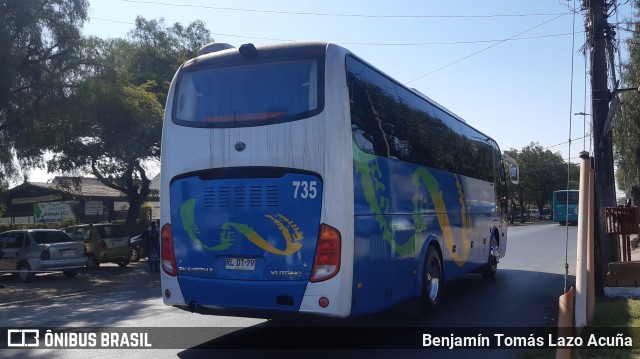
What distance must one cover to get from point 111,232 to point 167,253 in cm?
1572

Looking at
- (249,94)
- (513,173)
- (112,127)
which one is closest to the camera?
(249,94)

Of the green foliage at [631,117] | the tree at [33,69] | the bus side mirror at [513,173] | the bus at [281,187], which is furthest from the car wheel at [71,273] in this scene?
the green foliage at [631,117]

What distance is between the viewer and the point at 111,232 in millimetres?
22844

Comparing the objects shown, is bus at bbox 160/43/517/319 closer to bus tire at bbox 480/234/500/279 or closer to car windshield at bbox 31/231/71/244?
bus tire at bbox 480/234/500/279

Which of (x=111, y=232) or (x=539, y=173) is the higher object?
(x=539, y=173)

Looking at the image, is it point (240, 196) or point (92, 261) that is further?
point (92, 261)

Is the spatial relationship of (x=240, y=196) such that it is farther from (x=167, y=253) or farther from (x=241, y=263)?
(x=167, y=253)

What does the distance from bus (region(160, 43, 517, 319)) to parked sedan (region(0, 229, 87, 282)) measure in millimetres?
12219

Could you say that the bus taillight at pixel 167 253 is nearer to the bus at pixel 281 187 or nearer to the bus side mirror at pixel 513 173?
the bus at pixel 281 187

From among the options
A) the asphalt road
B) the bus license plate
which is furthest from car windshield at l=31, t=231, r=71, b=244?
the bus license plate

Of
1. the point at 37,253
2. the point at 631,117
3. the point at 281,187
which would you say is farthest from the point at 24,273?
the point at 631,117

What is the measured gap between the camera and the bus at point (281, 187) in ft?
24.1

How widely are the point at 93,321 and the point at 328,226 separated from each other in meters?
5.75

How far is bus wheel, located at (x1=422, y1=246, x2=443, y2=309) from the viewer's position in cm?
1005
